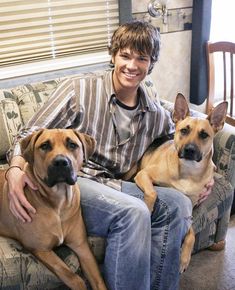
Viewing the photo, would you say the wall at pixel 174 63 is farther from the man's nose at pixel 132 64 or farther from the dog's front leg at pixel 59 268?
the dog's front leg at pixel 59 268

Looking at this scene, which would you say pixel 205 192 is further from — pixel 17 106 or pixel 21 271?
pixel 17 106

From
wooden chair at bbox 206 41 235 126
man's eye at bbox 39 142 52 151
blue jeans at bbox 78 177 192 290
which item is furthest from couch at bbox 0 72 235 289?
wooden chair at bbox 206 41 235 126

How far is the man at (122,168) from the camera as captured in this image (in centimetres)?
146

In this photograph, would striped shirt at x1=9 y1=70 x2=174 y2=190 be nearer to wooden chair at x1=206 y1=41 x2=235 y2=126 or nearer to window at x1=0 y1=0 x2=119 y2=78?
window at x1=0 y1=0 x2=119 y2=78

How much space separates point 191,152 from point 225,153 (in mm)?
334

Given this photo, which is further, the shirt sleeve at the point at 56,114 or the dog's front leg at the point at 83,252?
the shirt sleeve at the point at 56,114

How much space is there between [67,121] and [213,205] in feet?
2.66

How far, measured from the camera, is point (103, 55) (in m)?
2.66

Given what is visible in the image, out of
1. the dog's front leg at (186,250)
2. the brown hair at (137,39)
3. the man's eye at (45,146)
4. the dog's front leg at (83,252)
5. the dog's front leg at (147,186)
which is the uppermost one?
the brown hair at (137,39)

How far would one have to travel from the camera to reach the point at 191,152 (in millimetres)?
1700

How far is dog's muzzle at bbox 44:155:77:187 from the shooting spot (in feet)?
4.48

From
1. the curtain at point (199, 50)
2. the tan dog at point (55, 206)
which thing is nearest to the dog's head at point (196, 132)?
the tan dog at point (55, 206)

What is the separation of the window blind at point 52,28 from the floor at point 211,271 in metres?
1.50

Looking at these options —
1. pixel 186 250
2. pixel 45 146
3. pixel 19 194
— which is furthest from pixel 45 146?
pixel 186 250
